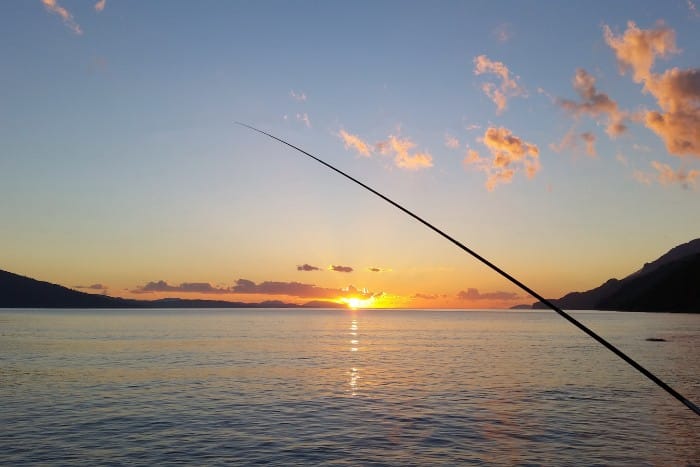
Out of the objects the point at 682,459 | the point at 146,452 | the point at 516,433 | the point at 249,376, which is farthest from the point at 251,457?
the point at 249,376

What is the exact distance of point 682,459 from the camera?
25.1 metres

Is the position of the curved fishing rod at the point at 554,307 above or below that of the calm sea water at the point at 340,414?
above

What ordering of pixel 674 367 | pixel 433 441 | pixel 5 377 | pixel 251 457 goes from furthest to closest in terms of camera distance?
pixel 674 367 → pixel 5 377 → pixel 433 441 → pixel 251 457

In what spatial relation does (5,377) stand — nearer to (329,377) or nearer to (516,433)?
(329,377)

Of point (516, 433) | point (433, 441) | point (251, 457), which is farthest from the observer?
point (516, 433)

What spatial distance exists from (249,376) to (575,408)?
96.9 ft

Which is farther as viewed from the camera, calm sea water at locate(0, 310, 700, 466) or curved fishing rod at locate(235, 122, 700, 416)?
calm sea water at locate(0, 310, 700, 466)

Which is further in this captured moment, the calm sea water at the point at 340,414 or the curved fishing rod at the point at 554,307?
the calm sea water at the point at 340,414

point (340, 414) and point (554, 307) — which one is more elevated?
point (554, 307)

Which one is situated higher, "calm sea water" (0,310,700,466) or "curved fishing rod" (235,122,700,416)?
"curved fishing rod" (235,122,700,416)

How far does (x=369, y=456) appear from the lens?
25219 millimetres

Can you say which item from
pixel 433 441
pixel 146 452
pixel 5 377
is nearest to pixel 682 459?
pixel 433 441

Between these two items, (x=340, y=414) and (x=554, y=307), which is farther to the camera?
(x=340, y=414)

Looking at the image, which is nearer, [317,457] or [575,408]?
[317,457]
